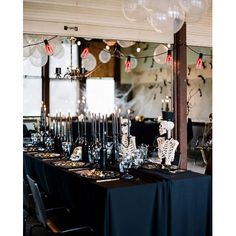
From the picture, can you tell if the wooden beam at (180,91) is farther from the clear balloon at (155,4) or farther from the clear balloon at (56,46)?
the clear balloon at (155,4)

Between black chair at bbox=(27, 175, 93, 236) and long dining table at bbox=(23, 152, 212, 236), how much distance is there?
8 cm

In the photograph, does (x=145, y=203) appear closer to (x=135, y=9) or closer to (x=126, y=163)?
(x=126, y=163)

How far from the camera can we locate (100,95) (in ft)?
43.3

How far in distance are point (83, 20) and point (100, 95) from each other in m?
6.46

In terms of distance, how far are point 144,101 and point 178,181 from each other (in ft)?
33.2

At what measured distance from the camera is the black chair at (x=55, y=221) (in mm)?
3064

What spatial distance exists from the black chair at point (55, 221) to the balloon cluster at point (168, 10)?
194cm

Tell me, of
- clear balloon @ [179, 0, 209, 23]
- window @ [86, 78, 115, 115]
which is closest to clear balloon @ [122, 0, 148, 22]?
clear balloon @ [179, 0, 209, 23]

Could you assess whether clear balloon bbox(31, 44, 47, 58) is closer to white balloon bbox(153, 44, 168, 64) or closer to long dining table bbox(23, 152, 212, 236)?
white balloon bbox(153, 44, 168, 64)
